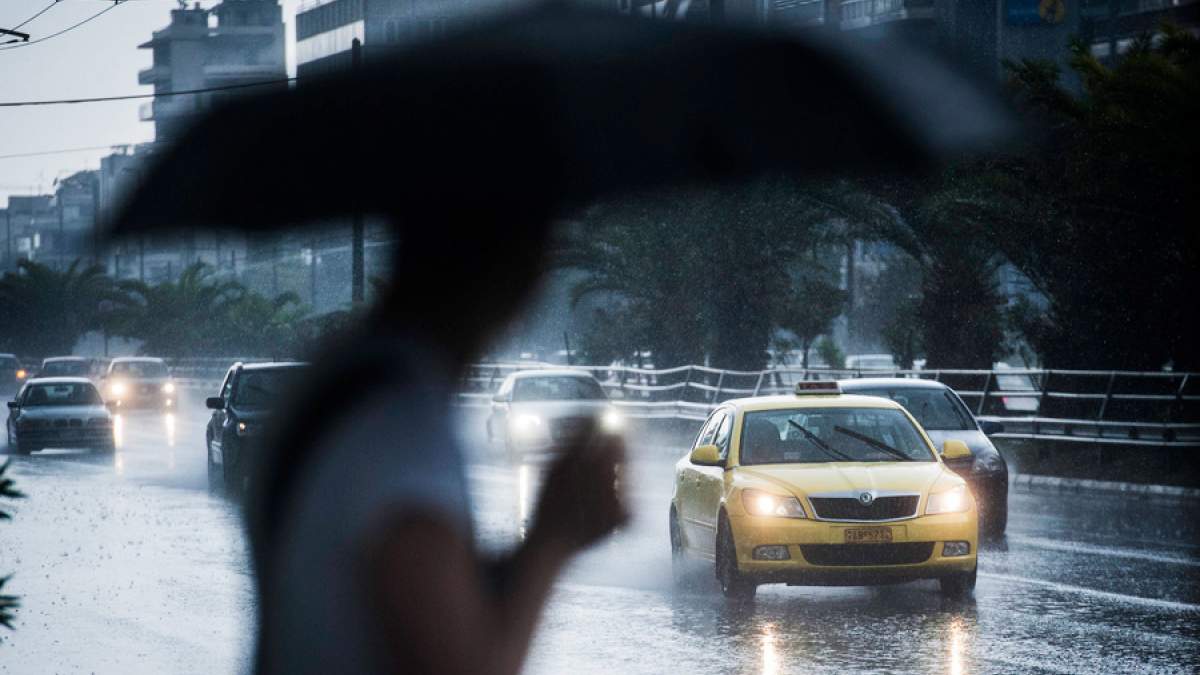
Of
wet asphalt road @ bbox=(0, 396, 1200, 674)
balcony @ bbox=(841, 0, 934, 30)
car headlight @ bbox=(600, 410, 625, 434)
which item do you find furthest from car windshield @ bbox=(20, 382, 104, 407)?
balcony @ bbox=(841, 0, 934, 30)

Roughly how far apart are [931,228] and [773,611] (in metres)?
22.5

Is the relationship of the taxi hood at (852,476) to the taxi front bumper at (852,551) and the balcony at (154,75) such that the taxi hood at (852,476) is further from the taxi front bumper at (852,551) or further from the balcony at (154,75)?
the balcony at (154,75)

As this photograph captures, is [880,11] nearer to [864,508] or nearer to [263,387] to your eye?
[263,387]

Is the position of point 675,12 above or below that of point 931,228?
above

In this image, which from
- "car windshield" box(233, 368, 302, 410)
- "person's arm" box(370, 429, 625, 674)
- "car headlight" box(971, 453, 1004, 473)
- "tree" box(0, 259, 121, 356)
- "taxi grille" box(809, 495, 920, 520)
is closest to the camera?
"person's arm" box(370, 429, 625, 674)

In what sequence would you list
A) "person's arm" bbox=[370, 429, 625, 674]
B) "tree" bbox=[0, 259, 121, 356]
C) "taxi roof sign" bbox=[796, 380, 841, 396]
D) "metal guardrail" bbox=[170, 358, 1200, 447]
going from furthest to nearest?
"tree" bbox=[0, 259, 121, 356], "metal guardrail" bbox=[170, 358, 1200, 447], "taxi roof sign" bbox=[796, 380, 841, 396], "person's arm" bbox=[370, 429, 625, 674]

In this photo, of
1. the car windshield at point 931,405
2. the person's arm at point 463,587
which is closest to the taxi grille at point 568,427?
the person's arm at point 463,587

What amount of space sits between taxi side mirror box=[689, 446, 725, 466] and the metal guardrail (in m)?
6.65

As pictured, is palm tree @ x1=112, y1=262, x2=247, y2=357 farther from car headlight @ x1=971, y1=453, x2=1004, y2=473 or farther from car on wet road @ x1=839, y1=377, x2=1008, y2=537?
car headlight @ x1=971, y1=453, x2=1004, y2=473

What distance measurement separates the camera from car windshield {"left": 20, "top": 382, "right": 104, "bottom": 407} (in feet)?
120

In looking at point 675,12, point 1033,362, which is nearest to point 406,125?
point 675,12

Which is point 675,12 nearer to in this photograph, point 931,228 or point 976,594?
point 931,228

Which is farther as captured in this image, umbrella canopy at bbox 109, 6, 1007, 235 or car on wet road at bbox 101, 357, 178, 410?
car on wet road at bbox 101, 357, 178, 410

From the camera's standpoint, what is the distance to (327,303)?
144250 millimetres
